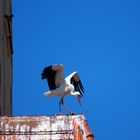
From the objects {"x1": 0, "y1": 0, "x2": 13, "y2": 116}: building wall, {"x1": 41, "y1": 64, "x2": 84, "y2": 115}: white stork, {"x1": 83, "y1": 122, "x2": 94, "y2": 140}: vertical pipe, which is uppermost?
{"x1": 0, "y1": 0, "x2": 13, "y2": 116}: building wall

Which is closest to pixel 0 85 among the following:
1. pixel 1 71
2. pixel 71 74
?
pixel 1 71

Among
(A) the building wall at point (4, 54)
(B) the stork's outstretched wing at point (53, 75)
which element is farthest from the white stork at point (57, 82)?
(A) the building wall at point (4, 54)

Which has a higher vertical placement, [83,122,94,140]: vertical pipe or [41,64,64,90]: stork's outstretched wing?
[41,64,64,90]: stork's outstretched wing

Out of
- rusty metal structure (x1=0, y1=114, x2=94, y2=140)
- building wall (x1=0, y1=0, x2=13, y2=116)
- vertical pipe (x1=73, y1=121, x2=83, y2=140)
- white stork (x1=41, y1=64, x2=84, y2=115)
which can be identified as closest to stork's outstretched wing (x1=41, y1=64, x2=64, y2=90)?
white stork (x1=41, y1=64, x2=84, y2=115)

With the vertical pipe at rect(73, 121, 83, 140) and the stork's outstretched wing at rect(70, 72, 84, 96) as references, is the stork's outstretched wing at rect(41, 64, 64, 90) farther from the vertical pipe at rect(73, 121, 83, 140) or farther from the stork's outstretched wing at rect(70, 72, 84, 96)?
the vertical pipe at rect(73, 121, 83, 140)

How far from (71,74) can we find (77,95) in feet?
3.33

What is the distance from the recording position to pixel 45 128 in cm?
711

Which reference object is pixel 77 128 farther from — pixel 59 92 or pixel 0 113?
pixel 0 113

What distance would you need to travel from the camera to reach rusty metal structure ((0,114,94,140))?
6.92 meters

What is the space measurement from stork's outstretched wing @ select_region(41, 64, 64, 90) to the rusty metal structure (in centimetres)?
272

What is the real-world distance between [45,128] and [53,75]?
9.67ft

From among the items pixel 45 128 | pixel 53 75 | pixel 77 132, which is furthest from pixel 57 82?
pixel 77 132

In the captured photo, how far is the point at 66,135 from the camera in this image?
22.8 ft

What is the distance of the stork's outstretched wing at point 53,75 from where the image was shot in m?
9.91
